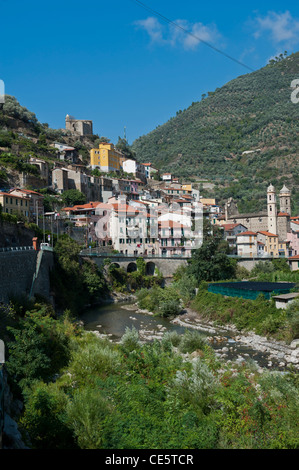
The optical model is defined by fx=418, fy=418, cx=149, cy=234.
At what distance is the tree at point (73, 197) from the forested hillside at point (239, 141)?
46.2 m

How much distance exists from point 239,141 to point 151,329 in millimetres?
132711

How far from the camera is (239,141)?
154 meters

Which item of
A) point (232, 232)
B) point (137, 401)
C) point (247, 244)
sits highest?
point (232, 232)

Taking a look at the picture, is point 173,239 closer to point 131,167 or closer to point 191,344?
point 191,344

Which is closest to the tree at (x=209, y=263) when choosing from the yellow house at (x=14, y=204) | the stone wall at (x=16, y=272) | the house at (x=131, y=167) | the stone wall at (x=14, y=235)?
the stone wall at (x=14, y=235)

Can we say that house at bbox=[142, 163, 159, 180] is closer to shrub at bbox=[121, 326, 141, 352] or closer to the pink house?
the pink house

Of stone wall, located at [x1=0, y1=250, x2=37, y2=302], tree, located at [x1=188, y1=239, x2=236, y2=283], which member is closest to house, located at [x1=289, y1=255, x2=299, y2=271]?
tree, located at [x1=188, y1=239, x2=236, y2=283]

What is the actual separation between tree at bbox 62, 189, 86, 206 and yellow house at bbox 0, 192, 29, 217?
50.7 ft

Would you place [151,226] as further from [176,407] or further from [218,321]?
[176,407]

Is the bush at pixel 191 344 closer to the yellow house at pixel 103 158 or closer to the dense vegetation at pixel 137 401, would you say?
the dense vegetation at pixel 137 401

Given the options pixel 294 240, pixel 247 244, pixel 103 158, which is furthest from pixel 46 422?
pixel 103 158

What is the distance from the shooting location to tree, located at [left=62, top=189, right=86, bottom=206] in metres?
64.4

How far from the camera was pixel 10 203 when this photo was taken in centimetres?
4519

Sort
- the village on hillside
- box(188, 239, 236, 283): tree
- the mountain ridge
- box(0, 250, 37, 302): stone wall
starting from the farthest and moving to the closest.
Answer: the mountain ridge
the village on hillside
box(188, 239, 236, 283): tree
box(0, 250, 37, 302): stone wall
